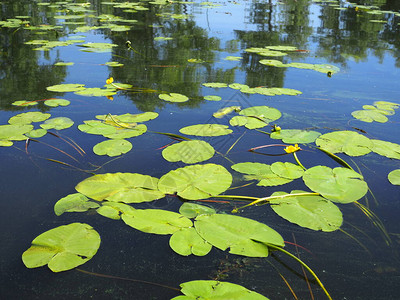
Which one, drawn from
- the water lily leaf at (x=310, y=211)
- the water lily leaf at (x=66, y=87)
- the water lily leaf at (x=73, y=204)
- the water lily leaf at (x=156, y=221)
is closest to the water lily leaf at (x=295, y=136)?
the water lily leaf at (x=310, y=211)

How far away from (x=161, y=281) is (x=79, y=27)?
4.16 metres

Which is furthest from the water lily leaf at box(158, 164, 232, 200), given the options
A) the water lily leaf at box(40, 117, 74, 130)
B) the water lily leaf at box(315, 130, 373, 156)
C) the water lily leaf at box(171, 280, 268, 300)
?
the water lily leaf at box(40, 117, 74, 130)

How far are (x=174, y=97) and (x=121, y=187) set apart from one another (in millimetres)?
1018

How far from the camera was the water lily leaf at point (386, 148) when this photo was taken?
1577 mm

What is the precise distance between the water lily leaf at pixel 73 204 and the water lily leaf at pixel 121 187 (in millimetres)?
23

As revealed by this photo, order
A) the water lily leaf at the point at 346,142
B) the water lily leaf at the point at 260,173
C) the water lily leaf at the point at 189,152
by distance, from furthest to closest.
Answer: the water lily leaf at the point at 346,142, the water lily leaf at the point at 189,152, the water lily leaf at the point at 260,173

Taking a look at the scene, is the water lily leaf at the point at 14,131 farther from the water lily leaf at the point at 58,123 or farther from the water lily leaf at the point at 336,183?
the water lily leaf at the point at 336,183

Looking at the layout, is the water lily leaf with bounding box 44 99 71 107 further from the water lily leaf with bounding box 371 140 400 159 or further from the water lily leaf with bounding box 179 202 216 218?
the water lily leaf with bounding box 371 140 400 159

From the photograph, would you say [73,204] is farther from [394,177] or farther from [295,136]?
[394,177]

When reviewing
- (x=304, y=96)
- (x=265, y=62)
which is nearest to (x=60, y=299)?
(x=304, y=96)

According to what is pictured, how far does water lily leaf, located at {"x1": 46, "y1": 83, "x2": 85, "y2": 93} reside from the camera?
7.43ft

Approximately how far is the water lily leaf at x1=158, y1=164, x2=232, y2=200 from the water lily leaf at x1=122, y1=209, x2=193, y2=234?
0.12 metres

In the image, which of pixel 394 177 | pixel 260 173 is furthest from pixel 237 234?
pixel 394 177

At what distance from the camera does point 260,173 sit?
1.41 m
